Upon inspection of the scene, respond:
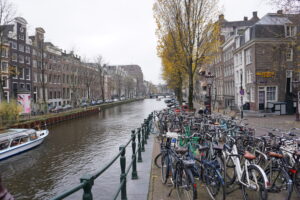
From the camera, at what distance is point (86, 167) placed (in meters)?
11.6

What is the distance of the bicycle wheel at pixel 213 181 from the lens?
459 cm

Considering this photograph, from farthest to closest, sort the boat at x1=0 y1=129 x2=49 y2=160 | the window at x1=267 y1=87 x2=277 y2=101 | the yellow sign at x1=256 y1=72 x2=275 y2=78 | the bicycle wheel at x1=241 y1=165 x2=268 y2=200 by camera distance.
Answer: the window at x1=267 y1=87 x2=277 y2=101
the yellow sign at x1=256 y1=72 x2=275 y2=78
the boat at x1=0 y1=129 x2=49 y2=160
the bicycle wheel at x1=241 y1=165 x2=268 y2=200

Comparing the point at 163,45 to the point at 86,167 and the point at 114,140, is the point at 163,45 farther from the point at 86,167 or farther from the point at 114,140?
the point at 86,167

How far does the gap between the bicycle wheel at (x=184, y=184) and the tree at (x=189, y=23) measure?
520 inches

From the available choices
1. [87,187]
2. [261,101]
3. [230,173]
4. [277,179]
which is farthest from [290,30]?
[87,187]

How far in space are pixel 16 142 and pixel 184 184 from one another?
15.1 meters

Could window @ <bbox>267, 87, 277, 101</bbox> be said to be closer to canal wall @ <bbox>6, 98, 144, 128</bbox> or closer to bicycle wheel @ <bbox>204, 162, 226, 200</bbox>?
canal wall @ <bbox>6, 98, 144, 128</bbox>

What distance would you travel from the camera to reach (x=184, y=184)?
4.73m

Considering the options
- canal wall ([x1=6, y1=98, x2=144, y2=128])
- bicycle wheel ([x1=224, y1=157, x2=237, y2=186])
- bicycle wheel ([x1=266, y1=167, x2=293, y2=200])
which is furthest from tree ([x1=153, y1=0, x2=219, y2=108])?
canal wall ([x1=6, y1=98, x2=144, y2=128])

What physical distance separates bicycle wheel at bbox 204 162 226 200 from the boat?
44.9ft

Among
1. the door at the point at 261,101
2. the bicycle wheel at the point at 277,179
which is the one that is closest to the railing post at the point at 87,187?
the bicycle wheel at the point at 277,179

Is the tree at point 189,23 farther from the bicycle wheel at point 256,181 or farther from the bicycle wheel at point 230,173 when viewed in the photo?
the bicycle wheel at point 256,181

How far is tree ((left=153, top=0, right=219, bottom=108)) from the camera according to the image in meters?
17.3

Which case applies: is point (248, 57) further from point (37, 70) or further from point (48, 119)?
point (37, 70)
